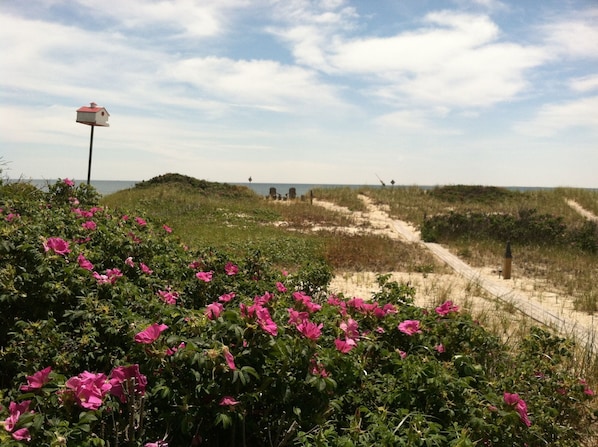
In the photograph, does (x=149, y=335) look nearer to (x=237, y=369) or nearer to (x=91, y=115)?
(x=237, y=369)

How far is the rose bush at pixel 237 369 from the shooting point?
6.54 ft

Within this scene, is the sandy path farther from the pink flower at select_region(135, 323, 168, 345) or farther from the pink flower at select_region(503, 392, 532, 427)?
the pink flower at select_region(135, 323, 168, 345)

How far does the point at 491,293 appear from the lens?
8086 mm

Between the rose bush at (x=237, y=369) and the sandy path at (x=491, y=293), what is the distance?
2.92 meters

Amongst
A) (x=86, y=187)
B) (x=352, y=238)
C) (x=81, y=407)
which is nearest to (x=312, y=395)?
(x=81, y=407)

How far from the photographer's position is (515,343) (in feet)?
16.1

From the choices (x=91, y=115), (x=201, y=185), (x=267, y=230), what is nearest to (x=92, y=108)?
(x=91, y=115)

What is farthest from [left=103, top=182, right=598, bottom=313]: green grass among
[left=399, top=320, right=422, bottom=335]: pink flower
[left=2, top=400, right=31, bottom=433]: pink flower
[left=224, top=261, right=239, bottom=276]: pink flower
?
[left=2, top=400, right=31, bottom=433]: pink flower

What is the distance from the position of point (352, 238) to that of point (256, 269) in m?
9.06

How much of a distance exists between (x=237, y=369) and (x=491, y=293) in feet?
23.2

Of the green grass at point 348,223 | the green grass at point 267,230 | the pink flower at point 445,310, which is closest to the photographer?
the pink flower at point 445,310

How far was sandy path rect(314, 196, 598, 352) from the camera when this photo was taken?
634 centimetres

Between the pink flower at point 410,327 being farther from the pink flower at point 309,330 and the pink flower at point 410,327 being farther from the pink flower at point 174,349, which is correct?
the pink flower at point 174,349

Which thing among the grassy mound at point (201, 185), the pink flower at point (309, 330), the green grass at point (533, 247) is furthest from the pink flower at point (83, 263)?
the grassy mound at point (201, 185)
